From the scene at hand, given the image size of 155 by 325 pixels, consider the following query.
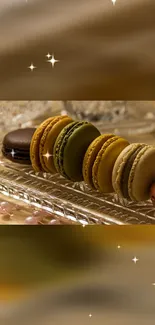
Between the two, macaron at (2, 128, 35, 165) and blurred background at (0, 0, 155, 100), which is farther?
macaron at (2, 128, 35, 165)

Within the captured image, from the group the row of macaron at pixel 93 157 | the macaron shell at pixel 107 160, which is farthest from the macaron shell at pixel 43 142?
the macaron shell at pixel 107 160

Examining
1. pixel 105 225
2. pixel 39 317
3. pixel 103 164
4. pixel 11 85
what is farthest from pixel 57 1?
pixel 39 317

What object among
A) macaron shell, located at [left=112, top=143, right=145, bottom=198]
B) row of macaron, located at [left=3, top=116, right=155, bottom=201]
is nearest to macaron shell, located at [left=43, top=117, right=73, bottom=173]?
row of macaron, located at [left=3, top=116, right=155, bottom=201]

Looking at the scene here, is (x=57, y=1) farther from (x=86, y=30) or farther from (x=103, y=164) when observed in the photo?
(x=103, y=164)

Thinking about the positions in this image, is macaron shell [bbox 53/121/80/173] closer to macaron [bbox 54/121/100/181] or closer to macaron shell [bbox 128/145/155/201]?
macaron [bbox 54/121/100/181]

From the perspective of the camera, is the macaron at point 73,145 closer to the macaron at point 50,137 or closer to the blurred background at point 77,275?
the macaron at point 50,137

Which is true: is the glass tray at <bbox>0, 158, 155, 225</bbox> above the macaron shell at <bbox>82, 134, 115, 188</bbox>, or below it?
below
